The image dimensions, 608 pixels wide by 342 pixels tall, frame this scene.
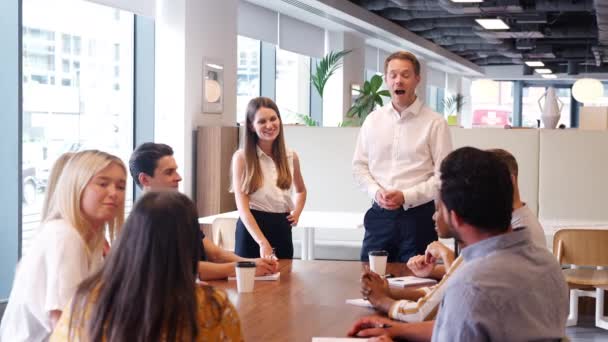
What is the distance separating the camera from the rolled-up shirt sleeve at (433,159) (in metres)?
3.59

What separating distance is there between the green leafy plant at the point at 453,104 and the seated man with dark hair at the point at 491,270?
1919 centimetres

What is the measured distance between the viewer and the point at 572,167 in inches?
278

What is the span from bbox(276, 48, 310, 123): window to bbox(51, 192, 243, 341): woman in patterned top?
404 inches

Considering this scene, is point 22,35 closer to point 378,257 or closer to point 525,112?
point 378,257

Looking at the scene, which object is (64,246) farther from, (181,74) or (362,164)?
(181,74)

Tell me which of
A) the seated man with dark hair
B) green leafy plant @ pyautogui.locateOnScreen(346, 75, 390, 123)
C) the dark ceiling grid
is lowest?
the seated man with dark hair

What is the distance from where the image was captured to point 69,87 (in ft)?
22.8

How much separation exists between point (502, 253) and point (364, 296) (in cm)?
85

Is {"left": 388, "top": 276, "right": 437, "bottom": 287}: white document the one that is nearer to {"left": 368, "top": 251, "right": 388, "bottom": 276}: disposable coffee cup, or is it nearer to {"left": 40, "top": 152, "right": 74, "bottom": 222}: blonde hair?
{"left": 368, "top": 251, "right": 388, "bottom": 276}: disposable coffee cup

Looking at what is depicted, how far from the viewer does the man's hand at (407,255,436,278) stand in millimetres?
3014

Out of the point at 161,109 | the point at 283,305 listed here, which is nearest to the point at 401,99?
the point at 283,305

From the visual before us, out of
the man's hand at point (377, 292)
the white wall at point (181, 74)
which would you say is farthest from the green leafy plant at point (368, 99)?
the man's hand at point (377, 292)

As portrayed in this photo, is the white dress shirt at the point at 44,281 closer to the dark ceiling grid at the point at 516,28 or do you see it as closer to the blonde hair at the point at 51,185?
the blonde hair at the point at 51,185

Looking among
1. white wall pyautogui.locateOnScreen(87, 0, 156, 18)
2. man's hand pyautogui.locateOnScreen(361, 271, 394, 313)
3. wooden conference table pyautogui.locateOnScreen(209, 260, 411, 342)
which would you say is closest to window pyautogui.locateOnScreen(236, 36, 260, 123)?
white wall pyautogui.locateOnScreen(87, 0, 156, 18)
